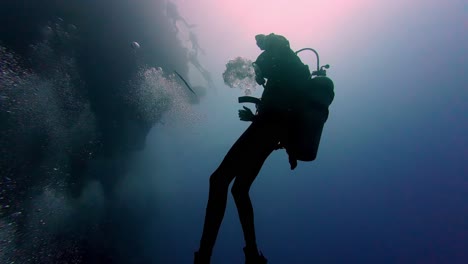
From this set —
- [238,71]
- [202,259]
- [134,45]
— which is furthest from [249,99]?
[134,45]

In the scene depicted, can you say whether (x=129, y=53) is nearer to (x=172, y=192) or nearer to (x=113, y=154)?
(x=113, y=154)

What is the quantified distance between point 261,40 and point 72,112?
66.5ft

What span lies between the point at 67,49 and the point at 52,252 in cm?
1650

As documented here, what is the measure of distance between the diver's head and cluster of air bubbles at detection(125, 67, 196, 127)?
69.3 ft

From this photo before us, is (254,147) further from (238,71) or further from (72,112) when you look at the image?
(72,112)

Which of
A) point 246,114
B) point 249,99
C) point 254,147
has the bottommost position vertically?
point 254,147

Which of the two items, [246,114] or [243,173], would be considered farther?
[246,114]

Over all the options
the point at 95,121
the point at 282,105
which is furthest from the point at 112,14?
the point at 282,105

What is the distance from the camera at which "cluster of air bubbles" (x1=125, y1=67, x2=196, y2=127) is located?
22655 mm

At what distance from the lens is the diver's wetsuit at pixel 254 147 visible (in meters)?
2.15

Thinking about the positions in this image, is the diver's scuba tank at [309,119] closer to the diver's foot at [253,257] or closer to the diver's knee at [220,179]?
the diver's knee at [220,179]

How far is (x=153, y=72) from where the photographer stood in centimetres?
2469

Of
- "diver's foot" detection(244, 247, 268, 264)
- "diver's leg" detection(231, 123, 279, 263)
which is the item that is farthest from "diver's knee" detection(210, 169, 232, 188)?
"diver's foot" detection(244, 247, 268, 264)

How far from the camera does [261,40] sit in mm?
3051
